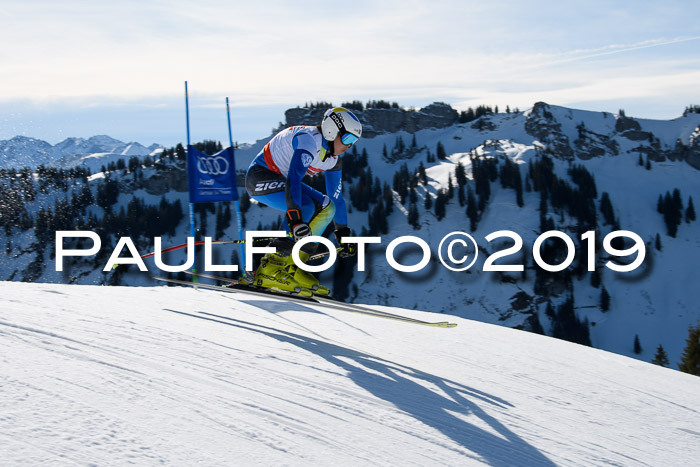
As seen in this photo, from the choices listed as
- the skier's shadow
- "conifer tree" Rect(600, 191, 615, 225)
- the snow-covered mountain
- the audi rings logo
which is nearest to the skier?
the skier's shadow

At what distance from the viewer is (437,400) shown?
448cm

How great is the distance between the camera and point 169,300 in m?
7.75

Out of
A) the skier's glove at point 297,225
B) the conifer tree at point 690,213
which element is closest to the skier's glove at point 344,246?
the skier's glove at point 297,225

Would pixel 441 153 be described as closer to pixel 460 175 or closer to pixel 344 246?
pixel 460 175

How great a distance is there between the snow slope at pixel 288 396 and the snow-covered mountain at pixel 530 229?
85621 millimetres

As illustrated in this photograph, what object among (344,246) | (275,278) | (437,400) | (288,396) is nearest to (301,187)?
(344,246)

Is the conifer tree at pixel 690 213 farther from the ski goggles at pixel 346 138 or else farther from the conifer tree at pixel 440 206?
the ski goggles at pixel 346 138

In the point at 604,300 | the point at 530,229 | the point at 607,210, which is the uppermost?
the point at 607,210

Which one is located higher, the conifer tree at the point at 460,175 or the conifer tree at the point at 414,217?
the conifer tree at the point at 460,175

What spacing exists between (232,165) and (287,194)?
8.97 metres

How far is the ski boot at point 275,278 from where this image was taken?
25.2 feet

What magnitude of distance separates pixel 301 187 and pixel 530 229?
120m

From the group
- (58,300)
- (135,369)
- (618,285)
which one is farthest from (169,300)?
(618,285)

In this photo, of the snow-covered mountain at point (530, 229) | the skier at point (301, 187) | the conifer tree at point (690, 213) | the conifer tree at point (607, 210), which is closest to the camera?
the skier at point (301, 187)
